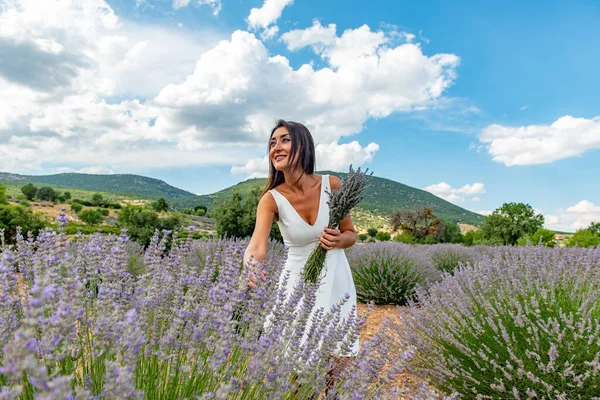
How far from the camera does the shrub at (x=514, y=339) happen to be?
8.05ft

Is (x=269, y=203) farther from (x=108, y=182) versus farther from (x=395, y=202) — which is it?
(x=108, y=182)

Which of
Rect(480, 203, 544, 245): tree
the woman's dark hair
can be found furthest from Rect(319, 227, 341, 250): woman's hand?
Rect(480, 203, 544, 245): tree

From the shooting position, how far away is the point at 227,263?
1644mm

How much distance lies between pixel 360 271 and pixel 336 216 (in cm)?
477

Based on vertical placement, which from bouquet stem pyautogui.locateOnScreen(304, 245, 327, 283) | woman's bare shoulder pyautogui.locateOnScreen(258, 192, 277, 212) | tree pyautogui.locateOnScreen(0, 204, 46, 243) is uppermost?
woman's bare shoulder pyautogui.locateOnScreen(258, 192, 277, 212)

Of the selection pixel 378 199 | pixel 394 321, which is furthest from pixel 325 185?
pixel 378 199

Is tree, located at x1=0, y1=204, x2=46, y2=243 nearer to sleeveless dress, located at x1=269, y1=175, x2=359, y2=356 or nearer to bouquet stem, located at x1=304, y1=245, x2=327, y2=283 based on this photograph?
sleeveless dress, located at x1=269, y1=175, x2=359, y2=356

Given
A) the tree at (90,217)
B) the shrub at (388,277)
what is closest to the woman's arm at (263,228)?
the shrub at (388,277)

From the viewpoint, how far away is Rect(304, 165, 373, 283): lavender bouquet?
2428 mm

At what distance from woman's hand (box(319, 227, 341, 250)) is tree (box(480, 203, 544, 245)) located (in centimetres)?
3167

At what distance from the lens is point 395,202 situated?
97.4 metres

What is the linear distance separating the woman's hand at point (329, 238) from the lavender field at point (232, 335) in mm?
354

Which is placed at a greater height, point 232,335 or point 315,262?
point 315,262

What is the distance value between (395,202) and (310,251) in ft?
320
